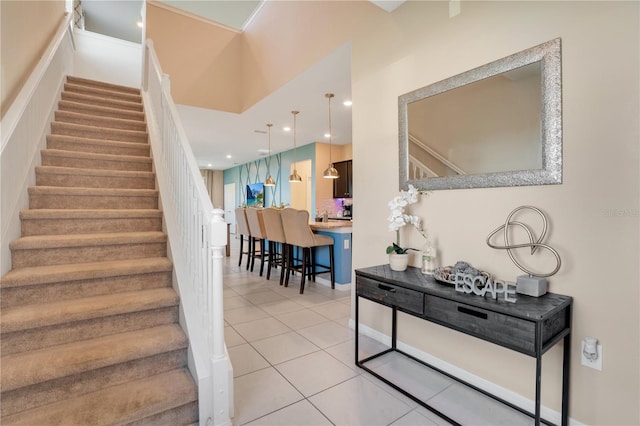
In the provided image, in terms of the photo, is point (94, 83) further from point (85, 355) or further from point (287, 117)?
point (85, 355)

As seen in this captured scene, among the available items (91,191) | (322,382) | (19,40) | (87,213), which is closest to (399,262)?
(322,382)

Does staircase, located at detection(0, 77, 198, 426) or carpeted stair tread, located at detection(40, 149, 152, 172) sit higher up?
carpeted stair tread, located at detection(40, 149, 152, 172)

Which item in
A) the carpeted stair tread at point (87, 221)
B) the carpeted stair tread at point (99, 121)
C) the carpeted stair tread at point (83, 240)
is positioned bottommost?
the carpeted stair tread at point (83, 240)

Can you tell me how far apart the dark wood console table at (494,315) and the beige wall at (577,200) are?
11 centimetres

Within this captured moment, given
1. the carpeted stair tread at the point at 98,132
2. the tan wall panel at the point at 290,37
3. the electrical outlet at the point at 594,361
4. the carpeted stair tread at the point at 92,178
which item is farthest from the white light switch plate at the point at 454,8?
the carpeted stair tread at the point at 98,132

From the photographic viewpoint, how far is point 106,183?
9.24 ft

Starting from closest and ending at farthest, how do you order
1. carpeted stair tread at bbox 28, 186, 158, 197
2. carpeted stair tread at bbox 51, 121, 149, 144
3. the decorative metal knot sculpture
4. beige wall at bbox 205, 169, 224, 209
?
the decorative metal knot sculpture → carpeted stair tread at bbox 28, 186, 158, 197 → carpeted stair tread at bbox 51, 121, 149, 144 → beige wall at bbox 205, 169, 224, 209

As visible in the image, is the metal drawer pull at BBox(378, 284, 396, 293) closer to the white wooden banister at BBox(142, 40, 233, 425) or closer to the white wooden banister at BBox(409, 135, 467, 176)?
the white wooden banister at BBox(409, 135, 467, 176)

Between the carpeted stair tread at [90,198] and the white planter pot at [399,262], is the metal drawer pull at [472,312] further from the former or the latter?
the carpeted stair tread at [90,198]

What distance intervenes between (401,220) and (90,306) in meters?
2.04

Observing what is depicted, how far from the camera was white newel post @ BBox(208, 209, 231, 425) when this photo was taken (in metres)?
1.53

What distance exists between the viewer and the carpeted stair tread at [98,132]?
308cm

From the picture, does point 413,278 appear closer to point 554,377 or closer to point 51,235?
point 554,377

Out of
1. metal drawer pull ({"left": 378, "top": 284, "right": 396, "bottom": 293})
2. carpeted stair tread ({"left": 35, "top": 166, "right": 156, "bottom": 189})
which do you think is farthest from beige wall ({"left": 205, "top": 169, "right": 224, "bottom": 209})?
metal drawer pull ({"left": 378, "top": 284, "right": 396, "bottom": 293})
